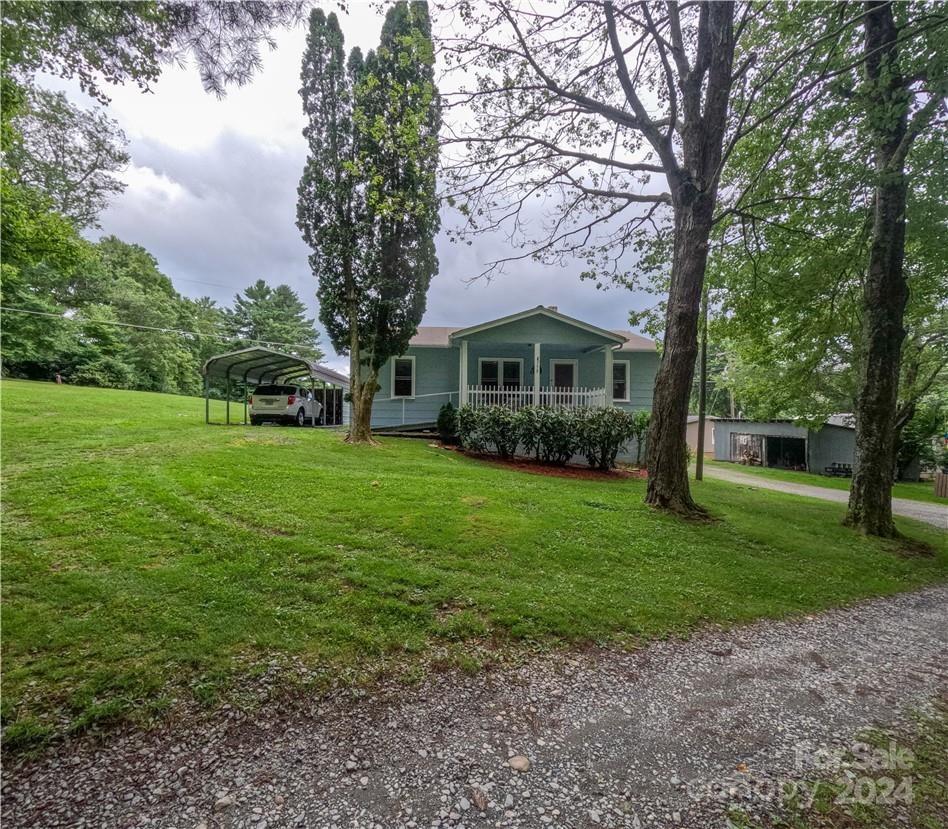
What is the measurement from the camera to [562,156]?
287 inches

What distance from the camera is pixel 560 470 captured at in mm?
9922

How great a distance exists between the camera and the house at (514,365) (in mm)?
12789

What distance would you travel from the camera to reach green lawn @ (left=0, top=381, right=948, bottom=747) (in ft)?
7.41

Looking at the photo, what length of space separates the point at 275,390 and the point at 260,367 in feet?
3.14

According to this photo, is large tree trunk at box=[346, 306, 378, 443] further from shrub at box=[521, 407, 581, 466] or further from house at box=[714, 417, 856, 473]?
house at box=[714, 417, 856, 473]

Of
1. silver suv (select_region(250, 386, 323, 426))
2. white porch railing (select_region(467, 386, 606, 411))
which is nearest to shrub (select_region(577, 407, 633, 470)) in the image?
white porch railing (select_region(467, 386, 606, 411))

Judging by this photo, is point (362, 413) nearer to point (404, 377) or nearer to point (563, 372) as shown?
point (404, 377)

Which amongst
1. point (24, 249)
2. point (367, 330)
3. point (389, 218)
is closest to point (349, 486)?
point (367, 330)

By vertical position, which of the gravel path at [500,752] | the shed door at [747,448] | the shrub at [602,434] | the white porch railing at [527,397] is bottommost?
the shed door at [747,448]

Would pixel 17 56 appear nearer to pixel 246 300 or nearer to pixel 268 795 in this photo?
pixel 268 795

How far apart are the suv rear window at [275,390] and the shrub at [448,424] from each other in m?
5.63

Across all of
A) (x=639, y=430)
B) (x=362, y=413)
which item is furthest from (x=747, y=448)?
(x=362, y=413)

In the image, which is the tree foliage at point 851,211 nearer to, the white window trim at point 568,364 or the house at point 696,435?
the white window trim at point 568,364

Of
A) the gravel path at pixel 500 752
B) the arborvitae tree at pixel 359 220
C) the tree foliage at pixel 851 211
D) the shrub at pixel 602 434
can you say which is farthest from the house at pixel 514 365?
the gravel path at pixel 500 752
